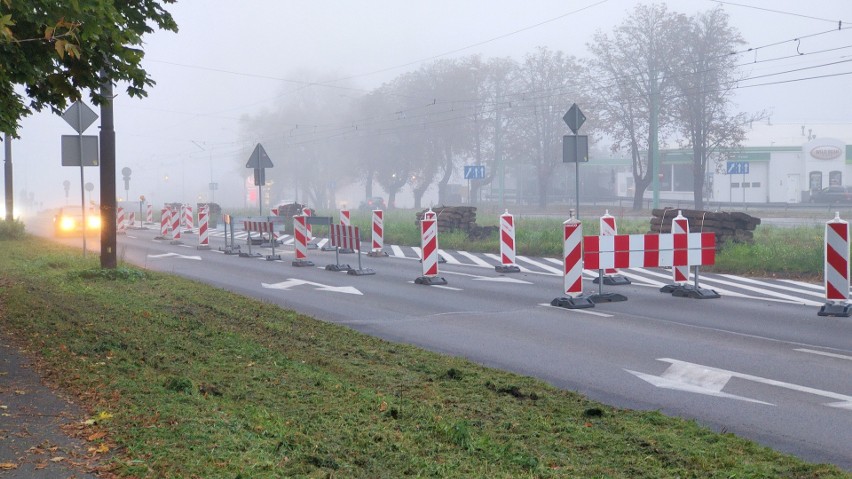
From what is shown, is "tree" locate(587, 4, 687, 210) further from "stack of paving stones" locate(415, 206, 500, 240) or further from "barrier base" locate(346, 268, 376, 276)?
"barrier base" locate(346, 268, 376, 276)

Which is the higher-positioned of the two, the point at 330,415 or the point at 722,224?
the point at 722,224

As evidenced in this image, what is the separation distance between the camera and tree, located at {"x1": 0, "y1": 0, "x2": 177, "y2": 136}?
7559mm

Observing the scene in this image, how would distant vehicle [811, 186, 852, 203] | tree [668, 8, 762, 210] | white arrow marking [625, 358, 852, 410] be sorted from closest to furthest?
white arrow marking [625, 358, 852, 410] → tree [668, 8, 762, 210] → distant vehicle [811, 186, 852, 203]

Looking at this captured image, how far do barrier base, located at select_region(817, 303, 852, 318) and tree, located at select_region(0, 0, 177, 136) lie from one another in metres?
9.44

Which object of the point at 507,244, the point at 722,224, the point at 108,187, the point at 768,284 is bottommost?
the point at 768,284

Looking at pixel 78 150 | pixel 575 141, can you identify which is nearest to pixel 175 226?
pixel 78 150

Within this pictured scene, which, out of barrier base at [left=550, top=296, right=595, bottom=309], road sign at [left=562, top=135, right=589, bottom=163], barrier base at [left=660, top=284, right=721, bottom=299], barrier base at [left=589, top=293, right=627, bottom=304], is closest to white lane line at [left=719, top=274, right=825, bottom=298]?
barrier base at [left=660, top=284, right=721, bottom=299]

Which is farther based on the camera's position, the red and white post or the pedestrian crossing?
the pedestrian crossing

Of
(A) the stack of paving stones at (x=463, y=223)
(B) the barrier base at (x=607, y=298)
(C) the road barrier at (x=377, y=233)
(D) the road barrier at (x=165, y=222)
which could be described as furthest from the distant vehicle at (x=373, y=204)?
(B) the barrier base at (x=607, y=298)

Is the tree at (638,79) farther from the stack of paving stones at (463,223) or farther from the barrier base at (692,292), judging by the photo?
the barrier base at (692,292)

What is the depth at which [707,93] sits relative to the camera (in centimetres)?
5081

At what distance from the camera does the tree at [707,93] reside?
1998 inches

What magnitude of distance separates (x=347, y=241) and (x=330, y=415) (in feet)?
47.9

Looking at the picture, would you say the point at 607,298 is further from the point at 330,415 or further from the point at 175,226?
the point at 175,226
